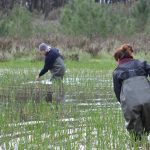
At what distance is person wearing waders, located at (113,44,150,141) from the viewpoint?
23.0 feet

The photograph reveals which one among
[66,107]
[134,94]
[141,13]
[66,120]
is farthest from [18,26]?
[134,94]

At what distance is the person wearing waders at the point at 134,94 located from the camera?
7.00 m

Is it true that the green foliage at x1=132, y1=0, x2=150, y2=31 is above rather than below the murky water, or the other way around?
above

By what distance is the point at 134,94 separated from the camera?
23.1 ft

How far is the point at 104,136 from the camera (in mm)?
7578

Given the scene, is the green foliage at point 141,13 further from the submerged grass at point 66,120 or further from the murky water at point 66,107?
the submerged grass at point 66,120

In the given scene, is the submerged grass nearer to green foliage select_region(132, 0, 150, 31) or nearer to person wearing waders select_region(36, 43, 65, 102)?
person wearing waders select_region(36, 43, 65, 102)

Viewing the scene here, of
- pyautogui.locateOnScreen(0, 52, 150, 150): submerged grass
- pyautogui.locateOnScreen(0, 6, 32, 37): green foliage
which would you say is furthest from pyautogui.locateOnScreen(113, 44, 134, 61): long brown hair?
pyautogui.locateOnScreen(0, 6, 32, 37): green foliage

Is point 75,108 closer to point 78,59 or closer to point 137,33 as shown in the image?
point 78,59

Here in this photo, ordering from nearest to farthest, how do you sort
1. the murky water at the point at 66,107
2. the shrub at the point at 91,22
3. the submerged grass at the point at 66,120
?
1. the submerged grass at the point at 66,120
2. the murky water at the point at 66,107
3. the shrub at the point at 91,22

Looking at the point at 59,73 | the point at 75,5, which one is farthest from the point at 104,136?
the point at 75,5

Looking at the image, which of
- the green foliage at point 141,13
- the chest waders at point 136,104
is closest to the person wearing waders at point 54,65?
the chest waders at point 136,104

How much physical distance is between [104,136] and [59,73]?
5.78m

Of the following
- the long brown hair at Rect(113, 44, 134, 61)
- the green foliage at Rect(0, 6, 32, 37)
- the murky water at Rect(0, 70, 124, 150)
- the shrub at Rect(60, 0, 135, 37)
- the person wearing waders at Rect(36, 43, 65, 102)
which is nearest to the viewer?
the long brown hair at Rect(113, 44, 134, 61)
